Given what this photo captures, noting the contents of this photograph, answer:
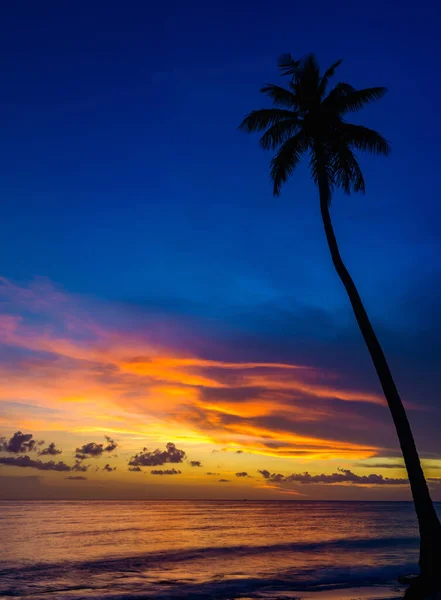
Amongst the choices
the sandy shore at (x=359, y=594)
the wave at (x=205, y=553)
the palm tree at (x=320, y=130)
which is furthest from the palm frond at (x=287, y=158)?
the wave at (x=205, y=553)

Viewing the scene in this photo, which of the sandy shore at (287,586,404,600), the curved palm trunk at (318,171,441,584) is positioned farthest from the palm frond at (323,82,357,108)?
the sandy shore at (287,586,404,600)

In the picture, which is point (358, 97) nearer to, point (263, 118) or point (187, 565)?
point (263, 118)

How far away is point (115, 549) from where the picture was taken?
37219 millimetres

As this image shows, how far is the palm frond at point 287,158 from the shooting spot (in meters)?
19.2

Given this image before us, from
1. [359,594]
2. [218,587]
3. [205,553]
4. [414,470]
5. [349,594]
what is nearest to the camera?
[414,470]

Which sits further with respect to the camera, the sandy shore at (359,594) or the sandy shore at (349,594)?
the sandy shore at (349,594)

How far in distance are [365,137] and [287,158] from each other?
9.80 feet

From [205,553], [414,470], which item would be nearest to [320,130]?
[414,470]

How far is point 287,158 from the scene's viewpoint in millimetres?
19172

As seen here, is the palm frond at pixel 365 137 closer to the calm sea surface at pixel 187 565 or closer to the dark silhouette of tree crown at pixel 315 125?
the dark silhouette of tree crown at pixel 315 125

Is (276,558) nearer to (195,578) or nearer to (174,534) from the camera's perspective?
(195,578)

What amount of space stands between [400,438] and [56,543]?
34374 mm

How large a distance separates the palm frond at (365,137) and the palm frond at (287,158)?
1553 millimetres

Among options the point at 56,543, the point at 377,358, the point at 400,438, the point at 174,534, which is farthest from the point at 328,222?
the point at 174,534
